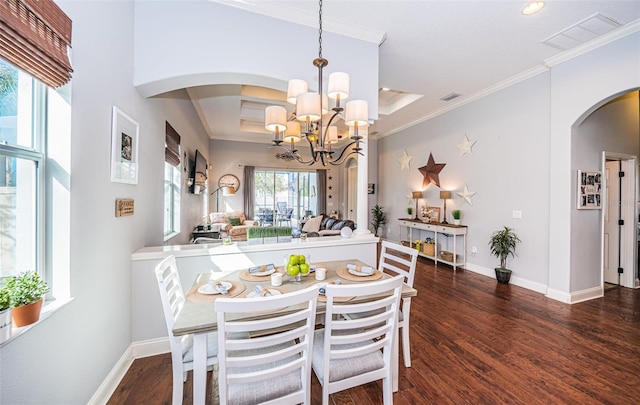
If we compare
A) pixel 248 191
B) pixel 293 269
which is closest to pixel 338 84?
pixel 293 269

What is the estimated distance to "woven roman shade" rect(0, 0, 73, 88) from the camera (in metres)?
0.99

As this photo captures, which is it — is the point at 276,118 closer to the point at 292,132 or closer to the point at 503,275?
the point at 292,132

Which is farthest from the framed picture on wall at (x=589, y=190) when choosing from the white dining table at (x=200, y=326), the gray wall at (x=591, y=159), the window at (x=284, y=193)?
the window at (x=284, y=193)

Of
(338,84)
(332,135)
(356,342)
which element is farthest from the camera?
(332,135)

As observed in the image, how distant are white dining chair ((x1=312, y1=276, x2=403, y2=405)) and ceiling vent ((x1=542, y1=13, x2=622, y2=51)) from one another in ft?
11.6

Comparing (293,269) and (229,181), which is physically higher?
(229,181)

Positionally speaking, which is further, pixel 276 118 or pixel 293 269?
pixel 276 118

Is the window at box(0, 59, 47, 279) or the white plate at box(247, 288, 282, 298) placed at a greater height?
the window at box(0, 59, 47, 279)

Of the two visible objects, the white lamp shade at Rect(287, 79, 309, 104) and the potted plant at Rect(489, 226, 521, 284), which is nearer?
the white lamp shade at Rect(287, 79, 309, 104)

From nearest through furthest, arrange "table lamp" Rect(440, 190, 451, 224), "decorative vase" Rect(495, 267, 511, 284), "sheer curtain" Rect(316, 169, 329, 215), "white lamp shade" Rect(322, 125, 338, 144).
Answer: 1. "white lamp shade" Rect(322, 125, 338, 144)
2. "decorative vase" Rect(495, 267, 511, 284)
3. "table lamp" Rect(440, 190, 451, 224)
4. "sheer curtain" Rect(316, 169, 329, 215)

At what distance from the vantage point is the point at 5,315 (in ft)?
3.32

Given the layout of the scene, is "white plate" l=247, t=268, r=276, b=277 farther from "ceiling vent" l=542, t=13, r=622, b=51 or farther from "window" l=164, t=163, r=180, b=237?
"ceiling vent" l=542, t=13, r=622, b=51

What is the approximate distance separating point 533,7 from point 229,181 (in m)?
7.28

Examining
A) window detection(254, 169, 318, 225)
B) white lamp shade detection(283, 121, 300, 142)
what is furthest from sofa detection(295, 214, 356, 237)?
white lamp shade detection(283, 121, 300, 142)
